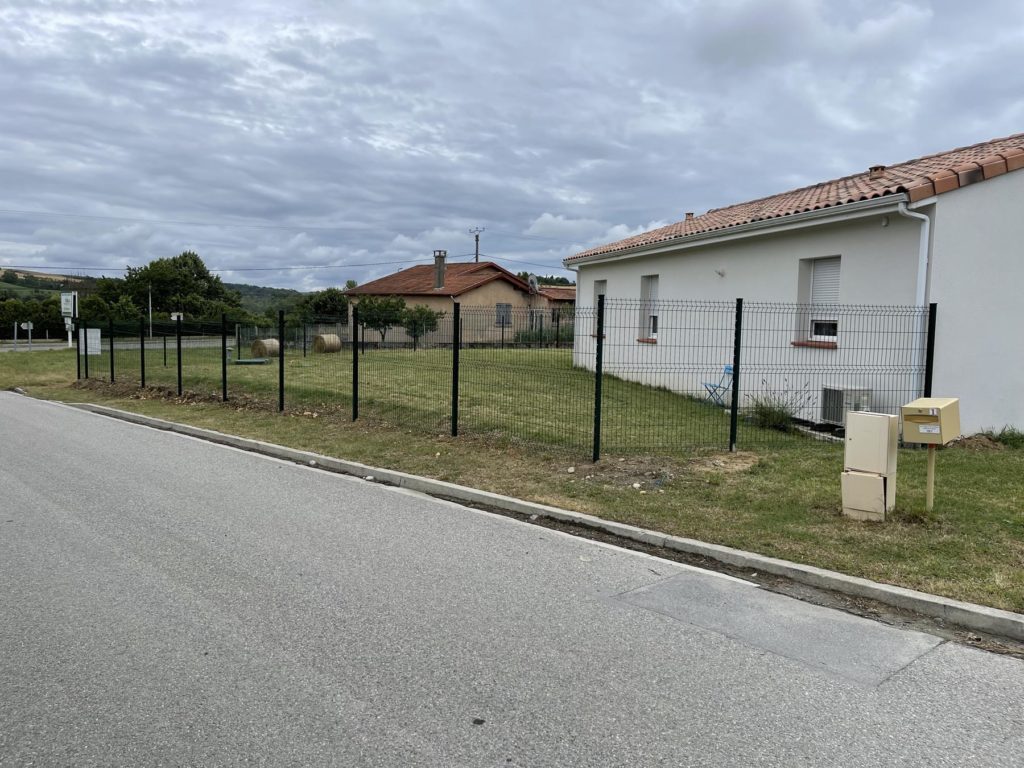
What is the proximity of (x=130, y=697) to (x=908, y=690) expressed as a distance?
368 cm

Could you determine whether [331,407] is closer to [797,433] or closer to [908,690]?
[797,433]

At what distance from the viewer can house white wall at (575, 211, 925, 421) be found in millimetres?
→ 10930

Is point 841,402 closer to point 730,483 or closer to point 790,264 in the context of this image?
point 790,264

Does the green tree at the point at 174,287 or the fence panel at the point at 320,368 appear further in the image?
the green tree at the point at 174,287

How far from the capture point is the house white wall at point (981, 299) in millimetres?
10453

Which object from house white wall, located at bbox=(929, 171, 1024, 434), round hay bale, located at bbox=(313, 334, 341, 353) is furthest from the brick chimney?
house white wall, located at bbox=(929, 171, 1024, 434)

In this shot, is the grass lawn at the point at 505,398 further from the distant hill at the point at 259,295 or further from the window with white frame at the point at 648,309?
the distant hill at the point at 259,295

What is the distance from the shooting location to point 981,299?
10766 mm

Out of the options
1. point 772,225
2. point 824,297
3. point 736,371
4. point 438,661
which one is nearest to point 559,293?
point 772,225

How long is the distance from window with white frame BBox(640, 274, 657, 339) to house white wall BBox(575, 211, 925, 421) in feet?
0.51

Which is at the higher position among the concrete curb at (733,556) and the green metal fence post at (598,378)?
the green metal fence post at (598,378)

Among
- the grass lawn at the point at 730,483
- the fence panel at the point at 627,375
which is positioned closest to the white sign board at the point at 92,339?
the fence panel at the point at 627,375

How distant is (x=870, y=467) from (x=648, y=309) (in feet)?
36.4

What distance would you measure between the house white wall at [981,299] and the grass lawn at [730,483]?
1025 mm
